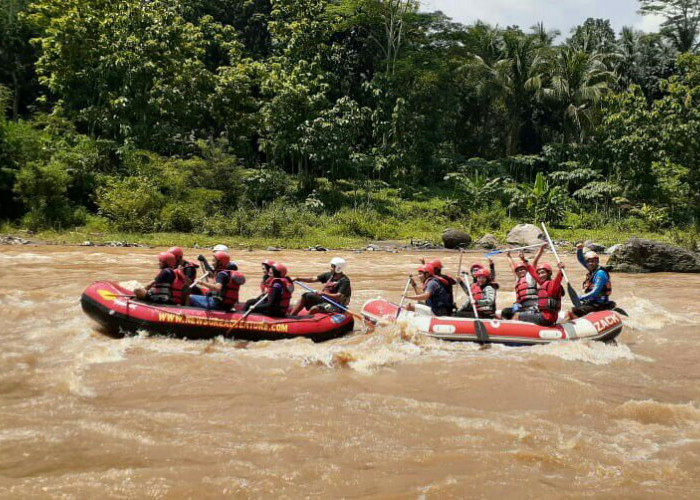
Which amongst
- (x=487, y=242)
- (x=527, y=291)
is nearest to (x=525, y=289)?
(x=527, y=291)

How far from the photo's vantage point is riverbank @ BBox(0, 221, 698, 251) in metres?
18.9

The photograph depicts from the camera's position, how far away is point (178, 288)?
8.66 metres

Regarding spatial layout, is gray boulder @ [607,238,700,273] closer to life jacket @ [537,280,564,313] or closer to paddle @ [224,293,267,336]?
life jacket @ [537,280,564,313]

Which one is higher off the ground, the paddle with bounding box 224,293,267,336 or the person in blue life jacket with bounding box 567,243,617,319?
the person in blue life jacket with bounding box 567,243,617,319

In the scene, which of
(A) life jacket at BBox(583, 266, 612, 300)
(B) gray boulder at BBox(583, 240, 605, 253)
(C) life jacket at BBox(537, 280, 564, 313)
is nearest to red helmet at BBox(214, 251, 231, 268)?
(C) life jacket at BBox(537, 280, 564, 313)

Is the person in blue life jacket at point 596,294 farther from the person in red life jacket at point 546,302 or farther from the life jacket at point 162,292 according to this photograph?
the life jacket at point 162,292

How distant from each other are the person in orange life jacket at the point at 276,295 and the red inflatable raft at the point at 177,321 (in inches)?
6.5

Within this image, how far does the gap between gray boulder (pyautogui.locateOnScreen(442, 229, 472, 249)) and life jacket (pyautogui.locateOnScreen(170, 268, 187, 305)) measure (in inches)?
553

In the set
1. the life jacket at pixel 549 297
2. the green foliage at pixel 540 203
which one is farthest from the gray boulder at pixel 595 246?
the life jacket at pixel 549 297

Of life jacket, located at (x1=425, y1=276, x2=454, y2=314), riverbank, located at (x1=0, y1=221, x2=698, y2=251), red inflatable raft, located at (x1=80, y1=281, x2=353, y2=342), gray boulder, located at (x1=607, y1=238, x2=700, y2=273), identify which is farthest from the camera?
riverbank, located at (x1=0, y1=221, x2=698, y2=251)

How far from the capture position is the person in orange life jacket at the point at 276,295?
8586 millimetres

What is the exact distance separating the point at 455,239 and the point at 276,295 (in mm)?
13783

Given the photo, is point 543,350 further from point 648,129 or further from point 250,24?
point 250,24

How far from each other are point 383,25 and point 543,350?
24955 millimetres
